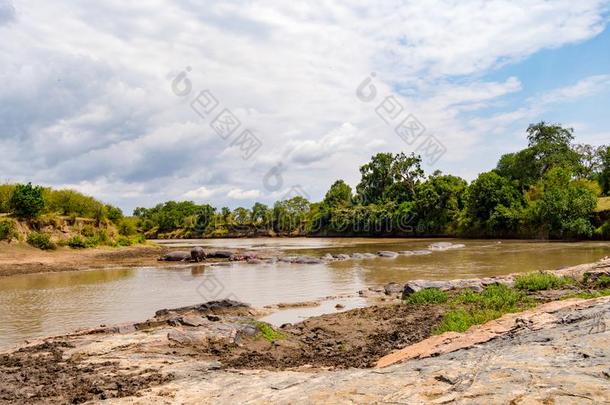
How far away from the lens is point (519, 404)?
15.2 feet

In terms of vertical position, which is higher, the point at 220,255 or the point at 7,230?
the point at 7,230

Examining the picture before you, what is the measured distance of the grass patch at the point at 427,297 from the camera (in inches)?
577

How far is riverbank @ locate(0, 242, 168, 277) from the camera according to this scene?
3116 centimetres

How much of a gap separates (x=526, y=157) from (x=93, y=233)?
58.8m

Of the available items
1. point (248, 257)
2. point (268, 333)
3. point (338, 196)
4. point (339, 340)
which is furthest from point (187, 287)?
point (338, 196)

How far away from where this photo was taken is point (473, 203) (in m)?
69.3

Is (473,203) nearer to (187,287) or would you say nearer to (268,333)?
(187,287)

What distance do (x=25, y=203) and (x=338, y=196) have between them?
77.9 meters

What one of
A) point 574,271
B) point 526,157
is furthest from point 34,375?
point 526,157

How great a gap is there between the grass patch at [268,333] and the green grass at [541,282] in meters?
8.38

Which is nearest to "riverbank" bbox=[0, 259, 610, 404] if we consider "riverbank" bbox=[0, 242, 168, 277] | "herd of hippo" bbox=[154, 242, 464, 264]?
"riverbank" bbox=[0, 242, 168, 277]

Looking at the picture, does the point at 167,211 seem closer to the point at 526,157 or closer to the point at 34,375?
the point at 526,157

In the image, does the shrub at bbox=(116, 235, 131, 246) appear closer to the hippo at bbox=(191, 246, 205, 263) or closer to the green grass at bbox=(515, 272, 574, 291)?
the hippo at bbox=(191, 246, 205, 263)

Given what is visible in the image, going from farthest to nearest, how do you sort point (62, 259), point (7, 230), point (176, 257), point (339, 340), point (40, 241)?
point (176, 257), point (40, 241), point (7, 230), point (62, 259), point (339, 340)
